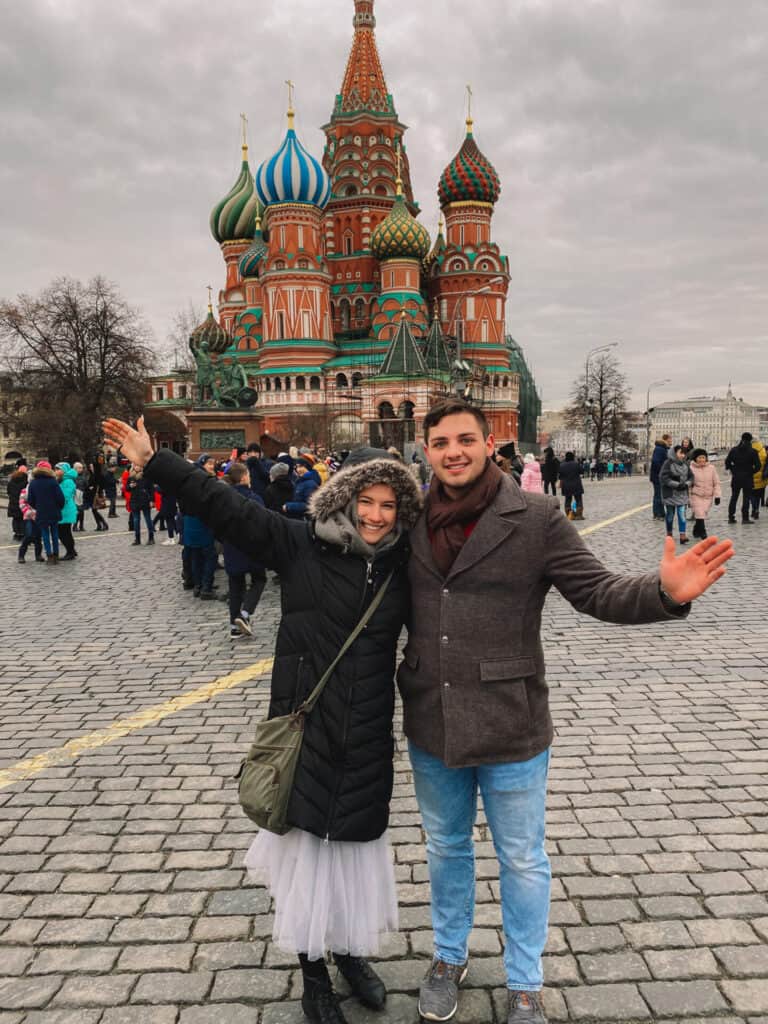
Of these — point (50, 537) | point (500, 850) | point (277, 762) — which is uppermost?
point (277, 762)

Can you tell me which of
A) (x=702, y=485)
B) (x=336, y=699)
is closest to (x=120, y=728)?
(x=336, y=699)

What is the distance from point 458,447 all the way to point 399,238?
54.7 metres

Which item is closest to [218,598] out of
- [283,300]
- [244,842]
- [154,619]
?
[154,619]

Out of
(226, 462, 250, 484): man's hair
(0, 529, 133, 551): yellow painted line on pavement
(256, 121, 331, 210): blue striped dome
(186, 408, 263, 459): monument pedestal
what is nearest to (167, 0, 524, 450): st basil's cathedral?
(256, 121, 331, 210): blue striped dome

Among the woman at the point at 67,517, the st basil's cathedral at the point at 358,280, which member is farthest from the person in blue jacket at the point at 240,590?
the st basil's cathedral at the point at 358,280

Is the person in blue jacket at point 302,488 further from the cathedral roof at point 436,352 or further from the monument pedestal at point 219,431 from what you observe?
the cathedral roof at point 436,352

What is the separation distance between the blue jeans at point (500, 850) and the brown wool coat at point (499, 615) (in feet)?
0.38

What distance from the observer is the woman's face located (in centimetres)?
233

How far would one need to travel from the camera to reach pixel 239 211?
63688 mm

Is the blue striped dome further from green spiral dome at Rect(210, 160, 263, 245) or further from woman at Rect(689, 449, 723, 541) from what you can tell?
woman at Rect(689, 449, 723, 541)

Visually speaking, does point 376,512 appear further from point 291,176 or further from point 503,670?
point 291,176

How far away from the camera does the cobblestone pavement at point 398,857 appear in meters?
2.47

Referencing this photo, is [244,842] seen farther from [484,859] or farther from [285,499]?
[285,499]

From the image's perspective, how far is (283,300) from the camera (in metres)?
52.9
